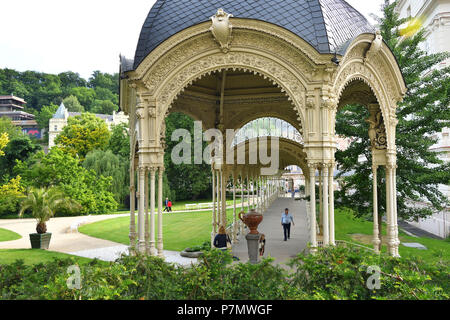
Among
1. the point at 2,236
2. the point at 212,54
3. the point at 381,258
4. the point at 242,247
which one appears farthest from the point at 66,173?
the point at 381,258

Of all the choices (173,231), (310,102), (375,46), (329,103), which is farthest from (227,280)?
(173,231)

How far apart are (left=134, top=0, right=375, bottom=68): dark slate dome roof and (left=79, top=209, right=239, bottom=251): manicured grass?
10015mm

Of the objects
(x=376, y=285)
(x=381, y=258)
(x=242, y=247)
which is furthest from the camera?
(x=242, y=247)

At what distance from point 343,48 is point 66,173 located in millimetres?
33265

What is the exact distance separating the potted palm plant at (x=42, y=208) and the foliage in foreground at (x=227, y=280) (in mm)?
12140

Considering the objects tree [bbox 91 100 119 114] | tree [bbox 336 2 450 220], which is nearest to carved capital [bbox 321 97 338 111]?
tree [bbox 336 2 450 220]

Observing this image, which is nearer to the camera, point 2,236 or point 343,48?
point 343,48

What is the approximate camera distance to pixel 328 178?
8852 mm

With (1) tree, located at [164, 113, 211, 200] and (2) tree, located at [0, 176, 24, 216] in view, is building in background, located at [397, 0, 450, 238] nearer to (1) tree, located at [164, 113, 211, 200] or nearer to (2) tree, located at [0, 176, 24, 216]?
(1) tree, located at [164, 113, 211, 200]

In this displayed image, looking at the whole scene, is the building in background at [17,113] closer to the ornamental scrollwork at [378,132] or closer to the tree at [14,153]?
the tree at [14,153]

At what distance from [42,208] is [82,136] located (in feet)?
129

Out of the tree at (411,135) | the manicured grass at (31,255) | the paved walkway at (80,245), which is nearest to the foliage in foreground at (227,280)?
the paved walkway at (80,245)

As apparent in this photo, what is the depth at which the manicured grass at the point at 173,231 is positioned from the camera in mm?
18516
